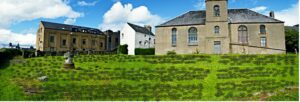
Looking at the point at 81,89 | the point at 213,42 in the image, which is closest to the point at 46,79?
the point at 81,89

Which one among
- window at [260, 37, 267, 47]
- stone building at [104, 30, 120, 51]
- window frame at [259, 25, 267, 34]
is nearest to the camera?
window at [260, 37, 267, 47]

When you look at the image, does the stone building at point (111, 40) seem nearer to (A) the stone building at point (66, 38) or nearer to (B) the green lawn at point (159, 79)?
(A) the stone building at point (66, 38)

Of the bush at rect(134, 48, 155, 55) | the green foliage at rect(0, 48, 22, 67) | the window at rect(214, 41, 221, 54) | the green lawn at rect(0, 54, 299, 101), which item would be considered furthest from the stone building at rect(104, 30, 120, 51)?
the green lawn at rect(0, 54, 299, 101)

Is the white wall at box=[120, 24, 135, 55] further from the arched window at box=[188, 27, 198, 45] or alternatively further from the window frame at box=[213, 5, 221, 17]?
the window frame at box=[213, 5, 221, 17]

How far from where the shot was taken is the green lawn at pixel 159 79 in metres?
21.4

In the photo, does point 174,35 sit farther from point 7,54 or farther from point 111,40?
point 111,40

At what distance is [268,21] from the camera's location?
45562 millimetres

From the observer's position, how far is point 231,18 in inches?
1861

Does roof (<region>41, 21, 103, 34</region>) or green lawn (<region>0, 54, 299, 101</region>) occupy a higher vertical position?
roof (<region>41, 21, 103, 34</region>)

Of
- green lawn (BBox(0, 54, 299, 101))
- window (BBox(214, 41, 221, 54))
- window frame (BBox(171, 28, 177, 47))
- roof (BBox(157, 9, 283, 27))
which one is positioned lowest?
green lawn (BBox(0, 54, 299, 101))

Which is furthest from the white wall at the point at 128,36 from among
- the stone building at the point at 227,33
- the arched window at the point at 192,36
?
the arched window at the point at 192,36

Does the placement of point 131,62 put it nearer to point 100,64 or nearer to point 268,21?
point 100,64

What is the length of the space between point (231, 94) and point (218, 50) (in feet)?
80.4

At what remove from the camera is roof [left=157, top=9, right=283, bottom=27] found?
46156 mm
